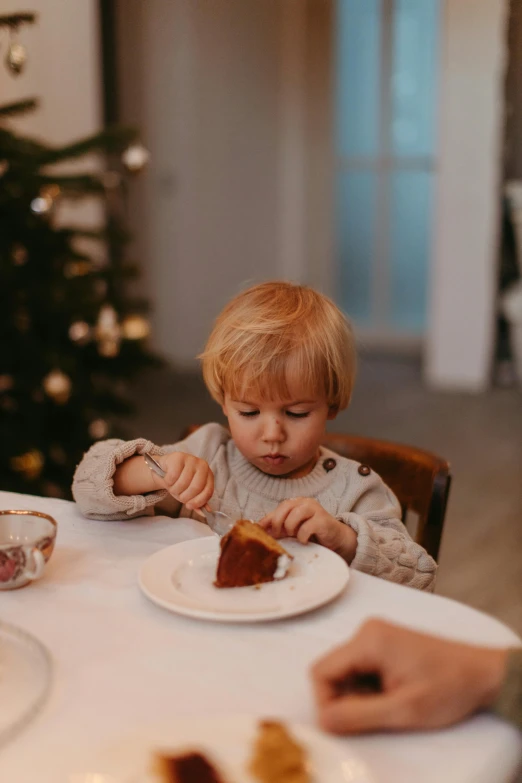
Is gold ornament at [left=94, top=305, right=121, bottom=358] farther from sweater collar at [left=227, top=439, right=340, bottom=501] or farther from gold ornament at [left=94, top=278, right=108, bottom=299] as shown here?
sweater collar at [left=227, top=439, right=340, bottom=501]

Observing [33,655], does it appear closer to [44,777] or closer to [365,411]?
[44,777]

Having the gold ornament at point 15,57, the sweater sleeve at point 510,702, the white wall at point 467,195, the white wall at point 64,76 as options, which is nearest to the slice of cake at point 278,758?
the sweater sleeve at point 510,702

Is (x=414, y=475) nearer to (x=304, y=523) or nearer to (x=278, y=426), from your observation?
(x=278, y=426)

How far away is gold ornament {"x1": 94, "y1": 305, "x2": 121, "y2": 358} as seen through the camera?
2.51m

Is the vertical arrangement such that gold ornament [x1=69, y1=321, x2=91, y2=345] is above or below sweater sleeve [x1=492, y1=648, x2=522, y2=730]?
below

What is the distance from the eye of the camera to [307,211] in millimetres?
5520

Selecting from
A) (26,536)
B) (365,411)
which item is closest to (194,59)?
(365,411)

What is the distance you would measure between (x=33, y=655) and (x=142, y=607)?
124 mm

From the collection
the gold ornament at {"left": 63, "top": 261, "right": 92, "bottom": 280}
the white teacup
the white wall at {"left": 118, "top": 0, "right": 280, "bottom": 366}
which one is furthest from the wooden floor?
the white teacup

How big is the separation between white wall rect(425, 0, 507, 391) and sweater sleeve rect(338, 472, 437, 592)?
3669mm

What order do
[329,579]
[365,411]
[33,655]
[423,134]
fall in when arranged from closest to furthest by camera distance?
1. [33,655]
2. [329,579]
3. [365,411]
4. [423,134]

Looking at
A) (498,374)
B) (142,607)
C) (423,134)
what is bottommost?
(498,374)

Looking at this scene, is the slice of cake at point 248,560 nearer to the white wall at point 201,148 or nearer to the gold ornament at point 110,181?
the gold ornament at point 110,181

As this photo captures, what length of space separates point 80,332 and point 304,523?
5.37 feet
